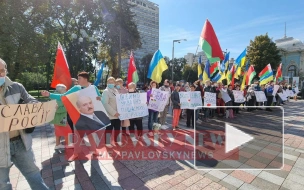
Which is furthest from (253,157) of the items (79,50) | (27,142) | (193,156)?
(79,50)

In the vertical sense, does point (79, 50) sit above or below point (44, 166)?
above

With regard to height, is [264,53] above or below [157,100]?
above

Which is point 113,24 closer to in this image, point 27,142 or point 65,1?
point 65,1

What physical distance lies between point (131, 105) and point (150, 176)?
2151 millimetres

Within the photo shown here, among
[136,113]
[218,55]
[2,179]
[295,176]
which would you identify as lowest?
[295,176]

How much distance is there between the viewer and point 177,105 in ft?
21.5

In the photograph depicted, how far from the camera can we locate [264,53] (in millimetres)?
33625

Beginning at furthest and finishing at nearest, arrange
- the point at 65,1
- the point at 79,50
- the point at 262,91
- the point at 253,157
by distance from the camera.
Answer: the point at 79,50
the point at 65,1
the point at 262,91
the point at 253,157

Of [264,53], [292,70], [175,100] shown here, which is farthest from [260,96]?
[292,70]

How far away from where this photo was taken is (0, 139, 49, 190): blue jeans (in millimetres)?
2082

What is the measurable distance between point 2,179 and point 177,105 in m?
5.27

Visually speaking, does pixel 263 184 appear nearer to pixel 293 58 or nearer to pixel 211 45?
pixel 211 45

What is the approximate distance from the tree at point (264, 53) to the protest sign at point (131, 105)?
35852 mm

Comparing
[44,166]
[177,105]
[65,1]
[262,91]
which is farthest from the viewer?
[65,1]
